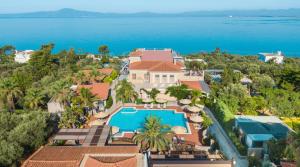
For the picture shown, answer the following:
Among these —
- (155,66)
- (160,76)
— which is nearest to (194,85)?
(160,76)

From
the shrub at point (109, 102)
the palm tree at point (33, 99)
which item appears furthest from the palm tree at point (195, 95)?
the palm tree at point (33, 99)

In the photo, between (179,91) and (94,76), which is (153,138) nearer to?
(179,91)

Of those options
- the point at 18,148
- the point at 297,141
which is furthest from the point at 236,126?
the point at 18,148

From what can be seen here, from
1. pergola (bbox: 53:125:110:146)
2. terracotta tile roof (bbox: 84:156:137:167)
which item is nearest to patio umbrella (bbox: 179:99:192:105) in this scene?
pergola (bbox: 53:125:110:146)

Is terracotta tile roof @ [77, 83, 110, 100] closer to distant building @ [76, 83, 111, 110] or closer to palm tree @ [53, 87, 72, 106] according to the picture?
distant building @ [76, 83, 111, 110]

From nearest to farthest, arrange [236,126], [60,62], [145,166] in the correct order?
1. [145,166]
2. [236,126]
3. [60,62]

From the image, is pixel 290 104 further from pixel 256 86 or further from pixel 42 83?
pixel 42 83

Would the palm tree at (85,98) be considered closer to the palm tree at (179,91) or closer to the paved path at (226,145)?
the palm tree at (179,91)
